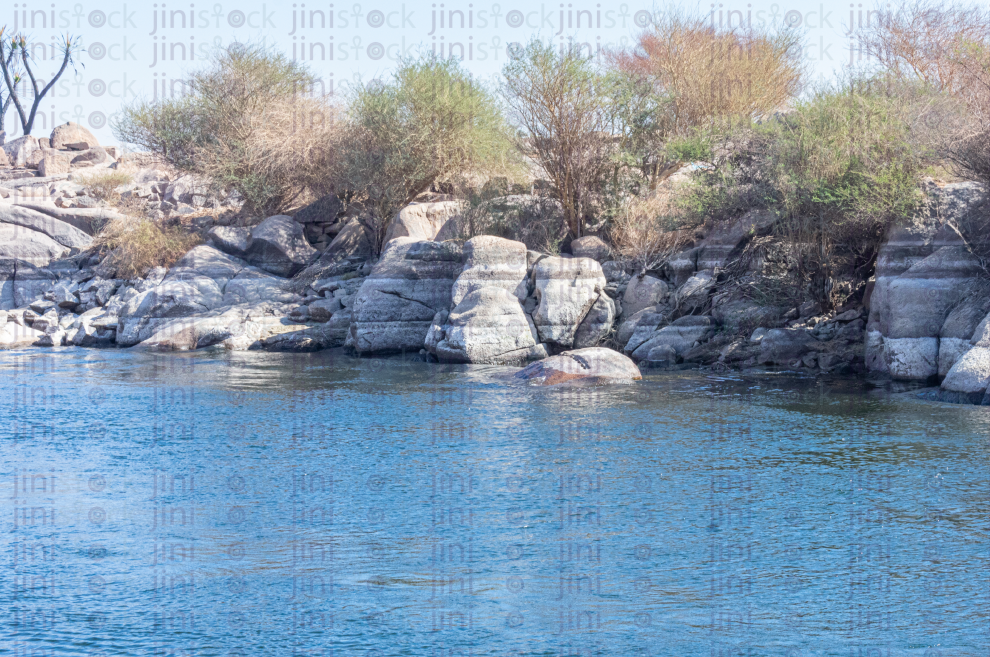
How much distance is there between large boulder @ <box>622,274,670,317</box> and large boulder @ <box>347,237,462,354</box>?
4035 millimetres

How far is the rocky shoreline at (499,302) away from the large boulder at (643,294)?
32 millimetres

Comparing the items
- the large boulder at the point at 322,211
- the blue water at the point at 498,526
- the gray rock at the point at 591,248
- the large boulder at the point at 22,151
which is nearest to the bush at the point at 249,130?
the large boulder at the point at 322,211

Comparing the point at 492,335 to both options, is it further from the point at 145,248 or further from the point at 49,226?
the point at 49,226

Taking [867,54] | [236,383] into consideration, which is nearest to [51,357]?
[236,383]

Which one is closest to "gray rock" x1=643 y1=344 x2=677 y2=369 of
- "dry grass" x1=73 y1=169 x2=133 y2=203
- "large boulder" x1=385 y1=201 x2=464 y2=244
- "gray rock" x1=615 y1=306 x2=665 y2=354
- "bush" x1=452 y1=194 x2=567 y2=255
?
"gray rock" x1=615 y1=306 x2=665 y2=354

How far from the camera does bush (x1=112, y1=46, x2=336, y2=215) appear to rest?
29922 mm

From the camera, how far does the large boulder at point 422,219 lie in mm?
25391

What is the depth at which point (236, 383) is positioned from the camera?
17.6m

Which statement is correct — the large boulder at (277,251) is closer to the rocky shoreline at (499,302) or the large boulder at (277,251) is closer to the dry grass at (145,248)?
the rocky shoreline at (499,302)

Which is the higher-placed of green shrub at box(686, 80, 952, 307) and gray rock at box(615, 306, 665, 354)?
green shrub at box(686, 80, 952, 307)

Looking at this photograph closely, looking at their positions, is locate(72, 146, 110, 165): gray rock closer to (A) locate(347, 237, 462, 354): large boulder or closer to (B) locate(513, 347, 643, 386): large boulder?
(A) locate(347, 237, 462, 354): large boulder

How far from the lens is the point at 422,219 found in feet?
84.1

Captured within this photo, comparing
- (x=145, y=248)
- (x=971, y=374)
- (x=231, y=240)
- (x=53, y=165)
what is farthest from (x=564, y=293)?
(x=53, y=165)

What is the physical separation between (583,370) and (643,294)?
14.9 feet
